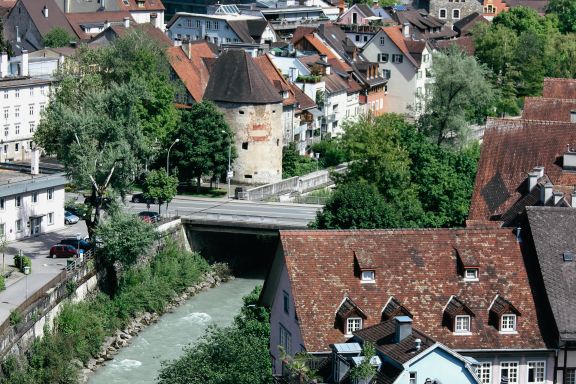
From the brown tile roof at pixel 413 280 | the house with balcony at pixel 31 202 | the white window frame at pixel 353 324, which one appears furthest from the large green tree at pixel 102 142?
the white window frame at pixel 353 324

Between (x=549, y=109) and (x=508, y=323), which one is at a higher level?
(x=549, y=109)

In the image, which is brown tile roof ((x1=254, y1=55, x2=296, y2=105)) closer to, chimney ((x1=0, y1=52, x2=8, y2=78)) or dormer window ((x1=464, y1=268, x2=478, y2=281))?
chimney ((x1=0, y1=52, x2=8, y2=78))

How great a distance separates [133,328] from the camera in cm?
7556

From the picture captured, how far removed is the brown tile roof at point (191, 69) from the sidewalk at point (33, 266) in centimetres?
1947

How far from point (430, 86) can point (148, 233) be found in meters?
40.3

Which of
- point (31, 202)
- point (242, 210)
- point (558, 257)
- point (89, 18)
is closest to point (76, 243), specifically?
point (31, 202)

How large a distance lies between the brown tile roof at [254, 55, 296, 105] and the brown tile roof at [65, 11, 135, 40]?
29735 millimetres

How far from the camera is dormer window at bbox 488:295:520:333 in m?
53.1

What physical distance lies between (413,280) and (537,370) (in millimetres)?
4906

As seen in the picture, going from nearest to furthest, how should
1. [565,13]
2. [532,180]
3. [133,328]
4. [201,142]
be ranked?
[532,180] < [133,328] < [201,142] < [565,13]

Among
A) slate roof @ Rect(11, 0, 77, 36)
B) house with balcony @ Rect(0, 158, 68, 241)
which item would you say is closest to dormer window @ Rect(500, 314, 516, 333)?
house with balcony @ Rect(0, 158, 68, 241)

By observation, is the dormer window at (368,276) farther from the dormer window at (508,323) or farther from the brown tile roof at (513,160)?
the brown tile roof at (513,160)

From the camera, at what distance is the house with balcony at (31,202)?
8206cm

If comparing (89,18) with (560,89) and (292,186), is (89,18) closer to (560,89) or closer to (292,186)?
(292,186)
